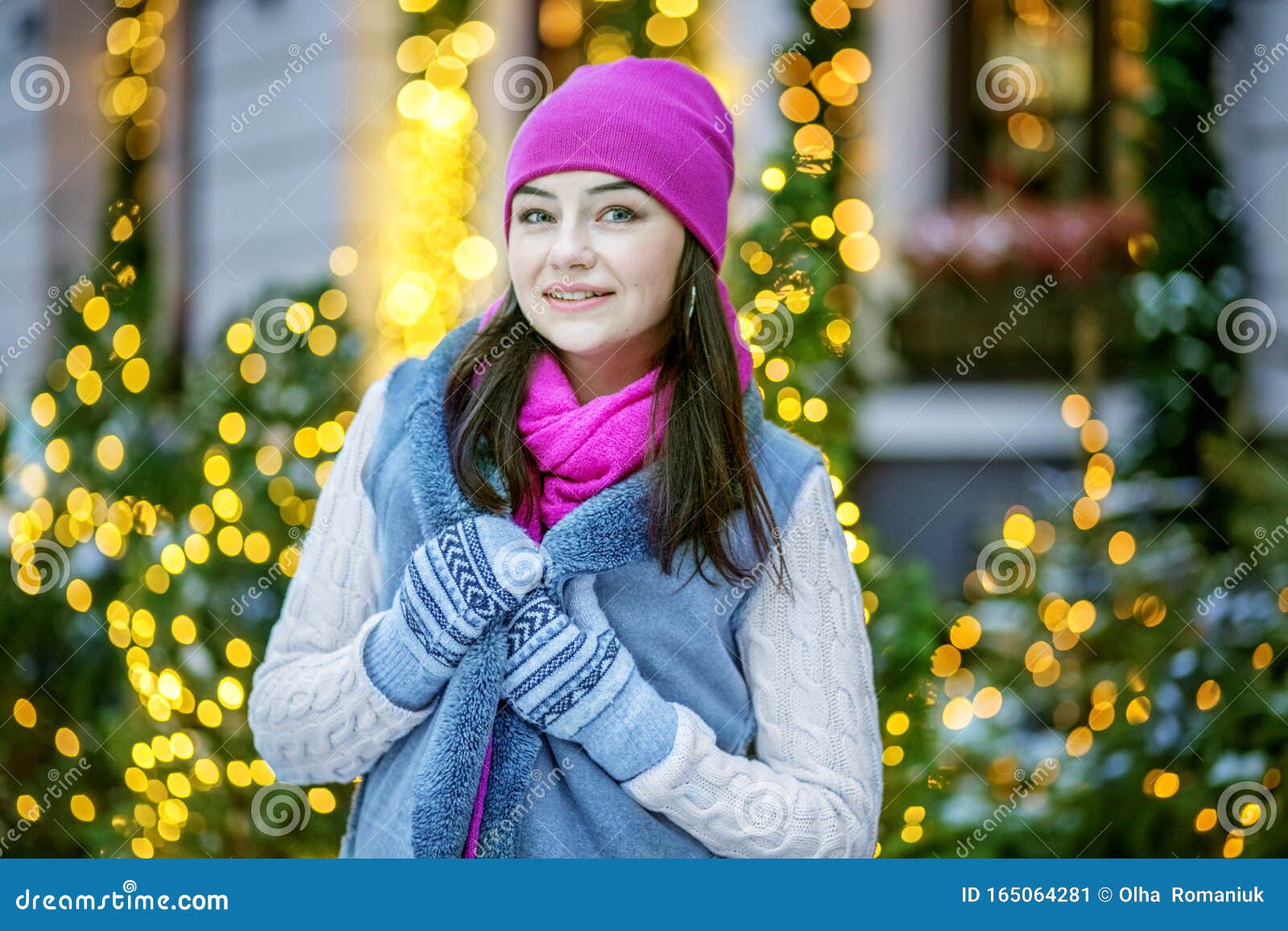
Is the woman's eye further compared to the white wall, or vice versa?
the white wall

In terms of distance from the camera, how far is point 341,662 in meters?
1.27

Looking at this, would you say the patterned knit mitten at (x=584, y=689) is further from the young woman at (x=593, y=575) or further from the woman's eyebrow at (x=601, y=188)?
the woman's eyebrow at (x=601, y=188)

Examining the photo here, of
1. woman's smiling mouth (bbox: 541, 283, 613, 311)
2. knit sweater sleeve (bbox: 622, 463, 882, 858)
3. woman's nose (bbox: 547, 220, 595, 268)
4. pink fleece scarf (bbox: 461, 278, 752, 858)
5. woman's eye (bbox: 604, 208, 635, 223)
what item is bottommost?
knit sweater sleeve (bbox: 622, 463, 882, 858)

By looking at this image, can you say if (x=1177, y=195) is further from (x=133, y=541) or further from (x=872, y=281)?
(x=133, y=541)

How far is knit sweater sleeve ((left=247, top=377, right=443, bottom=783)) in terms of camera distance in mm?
1249

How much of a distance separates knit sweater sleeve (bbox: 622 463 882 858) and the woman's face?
285 mm

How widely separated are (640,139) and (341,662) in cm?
63

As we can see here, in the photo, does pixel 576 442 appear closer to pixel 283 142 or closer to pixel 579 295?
pixel 579 295

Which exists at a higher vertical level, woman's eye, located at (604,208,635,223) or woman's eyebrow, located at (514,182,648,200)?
woman's eyebrow, located at (514,182,648,200)

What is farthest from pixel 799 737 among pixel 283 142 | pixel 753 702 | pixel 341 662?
pixel 283 142

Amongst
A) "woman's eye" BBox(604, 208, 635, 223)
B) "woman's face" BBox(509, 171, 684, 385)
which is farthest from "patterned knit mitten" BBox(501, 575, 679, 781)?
"woman's eye" BBox(604, 208, 635, 223)

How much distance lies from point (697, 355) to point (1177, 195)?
Answer: 7.82 feet

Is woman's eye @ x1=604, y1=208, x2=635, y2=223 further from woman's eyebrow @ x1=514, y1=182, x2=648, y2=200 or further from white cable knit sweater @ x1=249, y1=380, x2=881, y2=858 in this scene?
white cable knit sweater @ x1=249, y1=380, x2=881, y2=858

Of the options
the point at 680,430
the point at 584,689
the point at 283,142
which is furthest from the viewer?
the point at 283,142
